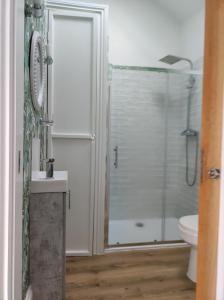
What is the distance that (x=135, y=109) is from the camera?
320 centimetres

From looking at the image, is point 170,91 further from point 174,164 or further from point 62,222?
point 62,222

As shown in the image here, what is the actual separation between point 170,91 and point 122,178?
46.5 inches

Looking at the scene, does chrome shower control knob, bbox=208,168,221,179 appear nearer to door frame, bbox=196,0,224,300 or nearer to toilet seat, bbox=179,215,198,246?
door frame, bbox=196,0,224,300

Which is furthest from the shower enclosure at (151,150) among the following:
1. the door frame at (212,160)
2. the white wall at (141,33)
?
the door frame at (212,160)

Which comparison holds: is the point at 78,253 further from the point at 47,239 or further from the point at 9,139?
the point at 9,139

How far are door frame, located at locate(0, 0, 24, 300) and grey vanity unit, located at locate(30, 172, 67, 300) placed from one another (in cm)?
70

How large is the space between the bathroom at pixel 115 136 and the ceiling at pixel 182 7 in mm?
12

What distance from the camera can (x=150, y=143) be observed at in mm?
3254

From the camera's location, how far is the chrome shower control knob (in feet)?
4.32

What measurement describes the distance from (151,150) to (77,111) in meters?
1.08

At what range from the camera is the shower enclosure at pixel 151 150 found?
3.13m

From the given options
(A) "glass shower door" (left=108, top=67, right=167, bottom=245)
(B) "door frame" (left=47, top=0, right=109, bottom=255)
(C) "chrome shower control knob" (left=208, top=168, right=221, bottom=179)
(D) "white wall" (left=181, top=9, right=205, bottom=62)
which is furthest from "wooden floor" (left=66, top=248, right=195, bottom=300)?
(D) "white wall" (left=181, top=9, right=205, bottom=62)

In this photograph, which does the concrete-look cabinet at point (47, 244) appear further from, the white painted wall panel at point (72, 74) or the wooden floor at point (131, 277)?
the white painted wall panel at point (72, 74)

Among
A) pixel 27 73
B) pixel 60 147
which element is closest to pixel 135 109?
pixel 60 147
